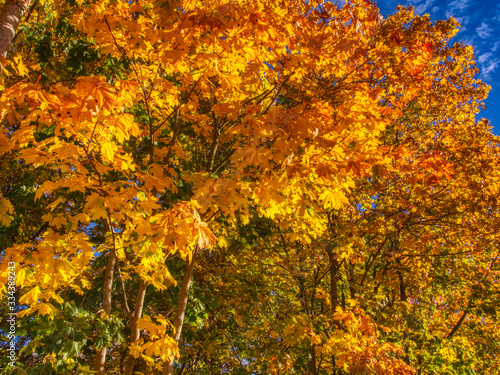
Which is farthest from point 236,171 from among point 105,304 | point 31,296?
point 105,304

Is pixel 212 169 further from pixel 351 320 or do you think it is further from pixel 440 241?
pixel 440 241

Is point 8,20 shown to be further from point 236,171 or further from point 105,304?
point 105,304

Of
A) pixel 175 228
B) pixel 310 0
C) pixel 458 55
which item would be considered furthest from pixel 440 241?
pixel 175 228

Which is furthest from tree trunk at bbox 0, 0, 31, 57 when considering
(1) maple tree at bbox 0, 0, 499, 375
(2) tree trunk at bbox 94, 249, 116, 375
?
(2) tree trunk at bbox 94, 249, 116, 375

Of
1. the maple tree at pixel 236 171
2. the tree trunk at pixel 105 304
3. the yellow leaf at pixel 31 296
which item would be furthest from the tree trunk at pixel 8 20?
the tree trunk at pixel 105 304

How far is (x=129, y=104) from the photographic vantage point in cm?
236

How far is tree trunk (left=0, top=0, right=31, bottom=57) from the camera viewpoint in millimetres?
2718

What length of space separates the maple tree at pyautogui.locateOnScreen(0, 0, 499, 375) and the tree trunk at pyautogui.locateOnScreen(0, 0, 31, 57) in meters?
0.20

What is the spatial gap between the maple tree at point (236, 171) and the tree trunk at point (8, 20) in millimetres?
204

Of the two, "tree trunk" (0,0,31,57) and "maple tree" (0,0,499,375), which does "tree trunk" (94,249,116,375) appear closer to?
"maple tree" (0,0,499,375)

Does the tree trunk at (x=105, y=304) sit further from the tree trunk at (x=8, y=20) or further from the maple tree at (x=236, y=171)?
the tree trunk at (x=8, y=20)

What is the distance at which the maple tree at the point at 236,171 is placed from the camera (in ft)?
7.66

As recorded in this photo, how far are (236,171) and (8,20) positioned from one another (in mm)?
2667

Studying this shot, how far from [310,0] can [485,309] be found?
21.7ft
